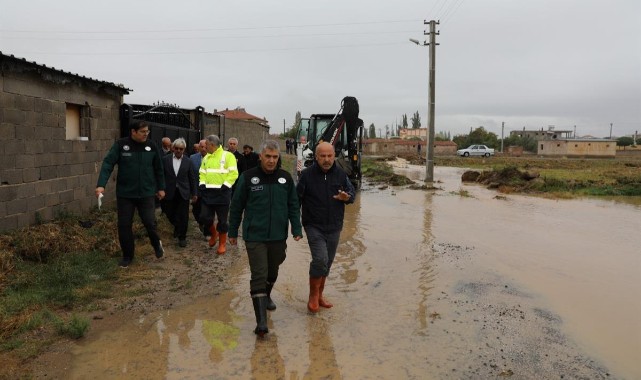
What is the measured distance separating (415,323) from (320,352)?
44.4 inches

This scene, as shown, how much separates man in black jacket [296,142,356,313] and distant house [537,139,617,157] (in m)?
61.7

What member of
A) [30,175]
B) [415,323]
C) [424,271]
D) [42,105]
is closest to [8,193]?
[30,175]

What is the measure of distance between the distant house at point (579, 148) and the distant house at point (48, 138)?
60.9 metres

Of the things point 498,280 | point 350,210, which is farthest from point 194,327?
point 350,210

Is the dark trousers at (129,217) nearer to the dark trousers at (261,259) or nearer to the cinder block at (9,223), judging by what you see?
the cinder block at (9,223)

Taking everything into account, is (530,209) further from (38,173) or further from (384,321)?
(38,173)

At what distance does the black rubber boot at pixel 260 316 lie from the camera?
13.7ft

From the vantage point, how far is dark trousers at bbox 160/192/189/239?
7320 mm

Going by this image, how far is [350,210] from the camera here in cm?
1235

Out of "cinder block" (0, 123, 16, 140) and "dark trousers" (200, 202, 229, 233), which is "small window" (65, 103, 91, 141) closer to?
"cinder block" (0, 123, 16, 140)

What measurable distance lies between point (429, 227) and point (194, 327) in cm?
664

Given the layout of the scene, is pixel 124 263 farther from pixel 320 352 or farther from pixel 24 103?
pixel 320 352

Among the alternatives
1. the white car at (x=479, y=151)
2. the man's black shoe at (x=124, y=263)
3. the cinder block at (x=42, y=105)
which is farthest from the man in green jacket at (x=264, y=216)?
the white car at (x=479, y=151)

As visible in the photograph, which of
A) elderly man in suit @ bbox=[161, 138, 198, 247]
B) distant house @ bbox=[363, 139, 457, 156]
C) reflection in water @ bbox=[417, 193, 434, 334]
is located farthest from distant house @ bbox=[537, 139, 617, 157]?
elderly man in suit @ bbox=[161, 138, 198, 247]
